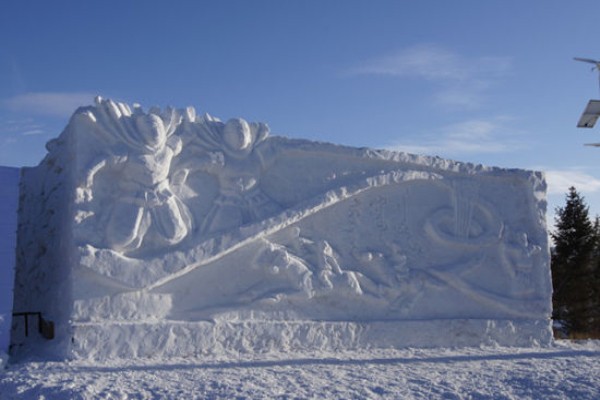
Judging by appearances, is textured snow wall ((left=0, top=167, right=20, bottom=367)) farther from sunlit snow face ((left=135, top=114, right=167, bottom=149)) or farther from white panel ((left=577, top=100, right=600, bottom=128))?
white panel ((left=577, top=100, right=600, bottom=128))

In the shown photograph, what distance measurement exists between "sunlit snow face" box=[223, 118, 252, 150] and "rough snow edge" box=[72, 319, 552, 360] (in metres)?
1.75

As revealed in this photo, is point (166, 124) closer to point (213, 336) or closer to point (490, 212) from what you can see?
point (213, 336)

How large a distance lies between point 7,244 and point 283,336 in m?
2.81

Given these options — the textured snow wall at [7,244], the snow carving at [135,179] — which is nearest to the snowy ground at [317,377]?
the textured snow wall at [7,244]

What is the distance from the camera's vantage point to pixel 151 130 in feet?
18.4

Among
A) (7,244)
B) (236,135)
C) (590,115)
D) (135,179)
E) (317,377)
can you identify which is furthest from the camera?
(590,115)

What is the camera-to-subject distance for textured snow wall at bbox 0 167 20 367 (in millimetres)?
5363

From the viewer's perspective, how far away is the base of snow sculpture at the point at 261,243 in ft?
17.7

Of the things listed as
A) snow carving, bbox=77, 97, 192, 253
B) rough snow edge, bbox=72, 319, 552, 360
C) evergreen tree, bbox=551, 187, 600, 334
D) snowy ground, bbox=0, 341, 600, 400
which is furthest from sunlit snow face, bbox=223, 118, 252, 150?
evergreen tree, bbox=551, 187, 600, 334

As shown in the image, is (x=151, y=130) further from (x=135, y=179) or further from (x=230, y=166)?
(x=230, y=166)

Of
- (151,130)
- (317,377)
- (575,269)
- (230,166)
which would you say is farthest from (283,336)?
(575,269)

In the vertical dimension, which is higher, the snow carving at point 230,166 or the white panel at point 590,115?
the white panel at point 590,115

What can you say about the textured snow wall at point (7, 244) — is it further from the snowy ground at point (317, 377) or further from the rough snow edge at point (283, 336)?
the rough snow edge at point (283, 336)

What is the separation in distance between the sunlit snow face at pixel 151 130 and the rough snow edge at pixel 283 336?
1.64 meters
